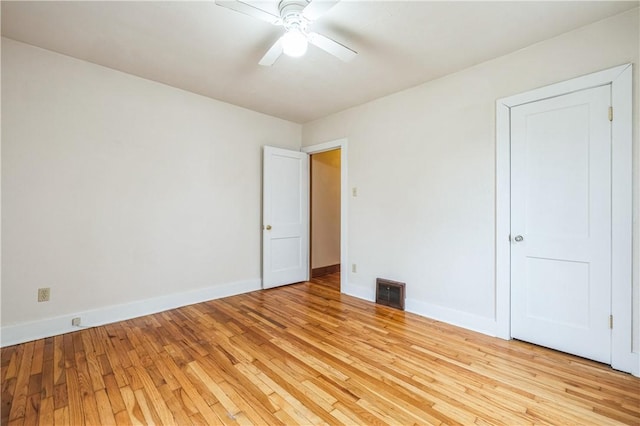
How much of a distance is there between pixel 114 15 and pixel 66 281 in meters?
2.36

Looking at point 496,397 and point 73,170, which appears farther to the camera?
point 73,170

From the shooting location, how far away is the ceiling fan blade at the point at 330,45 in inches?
76.0

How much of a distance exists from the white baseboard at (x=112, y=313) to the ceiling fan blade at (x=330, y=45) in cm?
305

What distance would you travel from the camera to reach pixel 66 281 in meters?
2.63

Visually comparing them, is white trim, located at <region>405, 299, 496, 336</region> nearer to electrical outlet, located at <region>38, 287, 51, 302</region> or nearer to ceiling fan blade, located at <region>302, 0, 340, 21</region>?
ceiling fan blade, located at <region>302, 0, 340, 21</region>

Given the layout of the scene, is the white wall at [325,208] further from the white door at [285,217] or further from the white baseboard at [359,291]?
the white baseboard at [359,291]

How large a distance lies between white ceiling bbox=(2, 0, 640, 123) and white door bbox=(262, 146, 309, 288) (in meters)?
1.31

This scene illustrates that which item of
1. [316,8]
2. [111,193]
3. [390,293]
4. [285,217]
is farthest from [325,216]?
[316,8]

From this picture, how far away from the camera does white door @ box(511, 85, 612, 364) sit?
211cm

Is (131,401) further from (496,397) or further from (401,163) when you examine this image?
(401,163)

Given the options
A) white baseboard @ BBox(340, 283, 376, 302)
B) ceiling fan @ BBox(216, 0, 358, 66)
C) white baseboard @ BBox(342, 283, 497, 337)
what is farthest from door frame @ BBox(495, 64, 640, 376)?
white baseboard @ BBox(340, 283, 376, 302)

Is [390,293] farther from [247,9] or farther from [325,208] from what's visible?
[247,9]

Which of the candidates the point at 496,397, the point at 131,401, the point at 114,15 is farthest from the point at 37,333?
the point at 496,397

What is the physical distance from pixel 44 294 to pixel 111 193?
3.49ft
